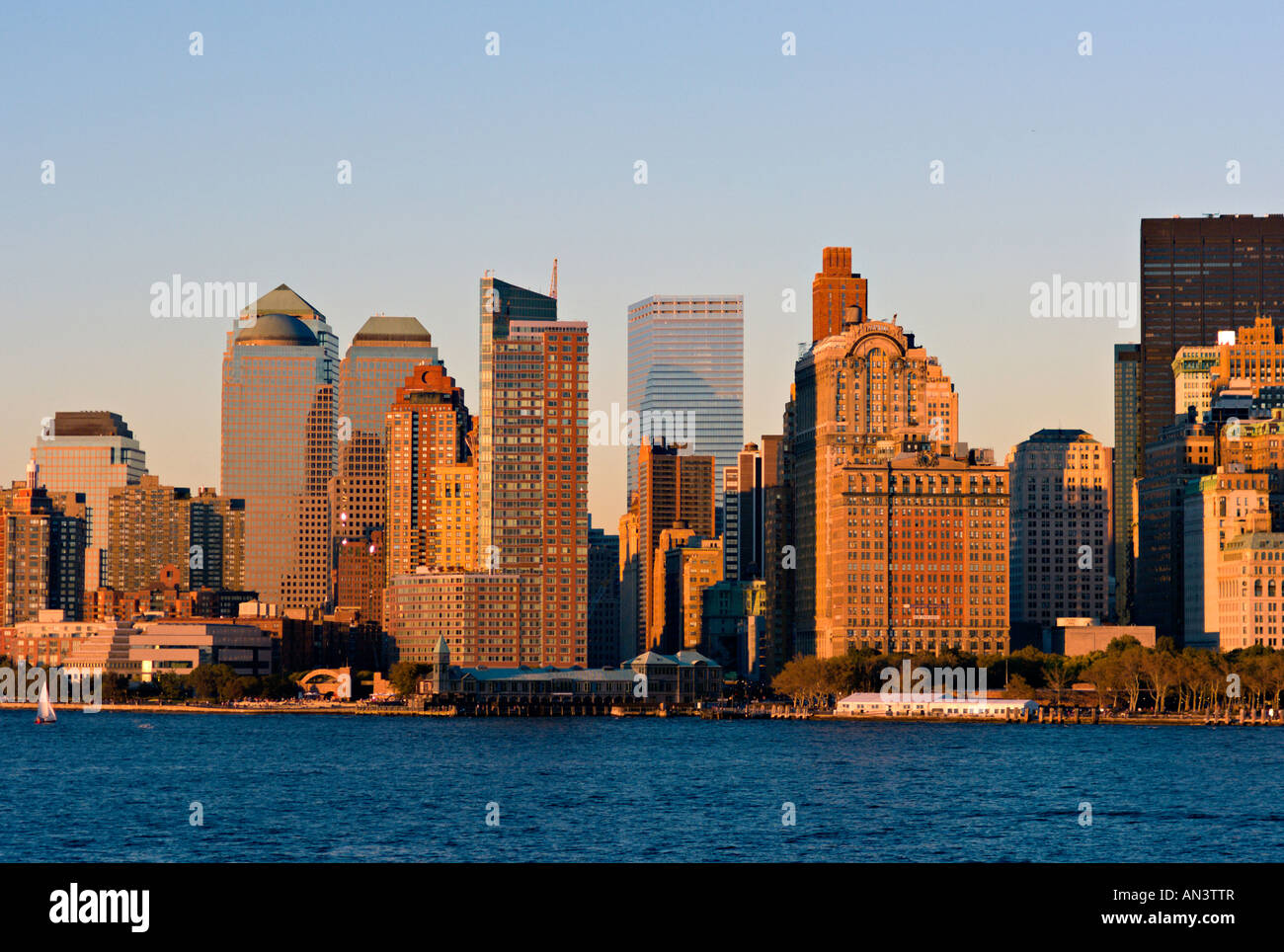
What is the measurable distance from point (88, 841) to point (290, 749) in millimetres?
82384

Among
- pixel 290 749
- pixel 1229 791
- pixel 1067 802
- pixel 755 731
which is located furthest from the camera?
pixel 755 731

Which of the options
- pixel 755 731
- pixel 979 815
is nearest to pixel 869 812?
pixel 979 815

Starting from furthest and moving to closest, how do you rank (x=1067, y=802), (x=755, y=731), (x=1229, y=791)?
(x=755, y=731), (x=1229, y=791), (x=1067, y=802)

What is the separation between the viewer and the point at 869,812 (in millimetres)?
89812

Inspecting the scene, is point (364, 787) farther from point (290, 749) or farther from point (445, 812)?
point (290, 749)

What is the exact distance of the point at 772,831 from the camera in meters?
79.0

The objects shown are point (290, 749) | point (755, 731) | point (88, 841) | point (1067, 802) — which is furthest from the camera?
point (755, 731)
